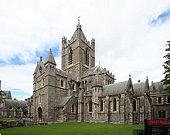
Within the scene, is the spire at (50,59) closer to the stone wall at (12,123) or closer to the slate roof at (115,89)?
the slate roof at (115,89)

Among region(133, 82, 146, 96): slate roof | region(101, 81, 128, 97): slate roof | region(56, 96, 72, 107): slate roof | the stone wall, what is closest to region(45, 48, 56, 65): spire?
region(56, 96, 72, 107): slate roof

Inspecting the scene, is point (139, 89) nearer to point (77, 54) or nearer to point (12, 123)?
point (77, 54)

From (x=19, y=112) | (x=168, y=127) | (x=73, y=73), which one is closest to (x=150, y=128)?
(x=168, y=127)

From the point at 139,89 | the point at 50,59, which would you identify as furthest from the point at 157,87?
the point at 50,59

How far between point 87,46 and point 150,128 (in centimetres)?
5397

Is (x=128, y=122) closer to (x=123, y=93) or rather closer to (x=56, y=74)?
(x=123, y=93)

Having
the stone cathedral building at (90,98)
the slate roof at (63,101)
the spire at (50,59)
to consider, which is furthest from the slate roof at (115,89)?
the spire at (50,59)

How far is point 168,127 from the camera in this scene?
1100cm

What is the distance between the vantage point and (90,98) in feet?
140

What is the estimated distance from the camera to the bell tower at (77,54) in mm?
58625

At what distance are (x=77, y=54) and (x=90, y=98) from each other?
2043 centimetres

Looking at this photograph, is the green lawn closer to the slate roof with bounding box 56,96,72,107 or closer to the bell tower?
the slate roof with bounding box 56,96,72,107

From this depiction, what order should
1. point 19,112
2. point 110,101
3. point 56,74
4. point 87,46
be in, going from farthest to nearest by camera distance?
1. point 19,112
2. point 87,46
3. point 56,74
4. point 110,101

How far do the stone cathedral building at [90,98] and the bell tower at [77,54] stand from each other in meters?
1.62
